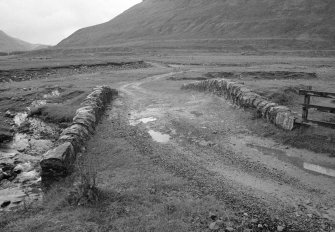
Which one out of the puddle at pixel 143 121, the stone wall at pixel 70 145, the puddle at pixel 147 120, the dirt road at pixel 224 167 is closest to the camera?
the dirt road at pixel 224 167

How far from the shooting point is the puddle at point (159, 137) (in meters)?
15.5

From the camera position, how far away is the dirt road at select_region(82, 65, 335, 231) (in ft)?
30.0

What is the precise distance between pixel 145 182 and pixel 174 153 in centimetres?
294

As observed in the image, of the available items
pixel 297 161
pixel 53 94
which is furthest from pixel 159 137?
pixel 53 94

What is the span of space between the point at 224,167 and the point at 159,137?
4611mm

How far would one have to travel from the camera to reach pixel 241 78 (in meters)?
35.1

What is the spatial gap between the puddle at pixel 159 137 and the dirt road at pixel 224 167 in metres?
0.05

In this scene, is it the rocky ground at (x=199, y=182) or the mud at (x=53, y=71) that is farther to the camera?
the mud at (x=53, y=71)

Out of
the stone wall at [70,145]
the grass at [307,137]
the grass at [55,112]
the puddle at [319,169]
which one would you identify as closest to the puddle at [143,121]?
the stone wall at [70,145]

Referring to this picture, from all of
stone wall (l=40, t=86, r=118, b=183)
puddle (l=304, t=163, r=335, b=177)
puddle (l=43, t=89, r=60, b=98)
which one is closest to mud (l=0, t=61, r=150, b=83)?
puddle (l=43, t=89, r=60, b=98)

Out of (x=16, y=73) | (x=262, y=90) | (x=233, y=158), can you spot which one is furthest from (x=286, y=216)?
(x=16, y=73)

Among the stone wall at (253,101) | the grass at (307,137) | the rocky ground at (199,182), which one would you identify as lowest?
the rocky ground at (199,182)

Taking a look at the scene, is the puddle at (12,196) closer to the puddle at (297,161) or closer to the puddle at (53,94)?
the puddle at (297,161)

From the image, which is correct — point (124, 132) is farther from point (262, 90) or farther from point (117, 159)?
point (262, 90)
